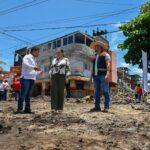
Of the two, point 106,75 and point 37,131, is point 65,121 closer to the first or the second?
point 37,131

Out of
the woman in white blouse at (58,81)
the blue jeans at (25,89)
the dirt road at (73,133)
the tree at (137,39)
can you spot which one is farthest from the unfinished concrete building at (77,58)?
the dirt road at (73,133)

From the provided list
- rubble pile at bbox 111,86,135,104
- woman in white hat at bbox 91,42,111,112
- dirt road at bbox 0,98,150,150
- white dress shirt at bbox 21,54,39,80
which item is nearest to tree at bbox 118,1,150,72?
rubble pile at bbox 111,86,135,104

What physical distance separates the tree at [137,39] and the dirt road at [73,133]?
15561 mm

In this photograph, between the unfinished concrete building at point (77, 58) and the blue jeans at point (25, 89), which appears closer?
the blue jeans at point (25, 89)

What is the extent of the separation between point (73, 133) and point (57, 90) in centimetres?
382

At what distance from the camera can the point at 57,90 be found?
965 centimetres

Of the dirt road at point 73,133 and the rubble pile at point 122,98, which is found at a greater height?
the rubble pile at point 122,98

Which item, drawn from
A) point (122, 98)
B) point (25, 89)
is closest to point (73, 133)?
point (25, 89)

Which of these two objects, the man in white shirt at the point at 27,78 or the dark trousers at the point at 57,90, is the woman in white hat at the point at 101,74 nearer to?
the dark trousers at the point at 57,90

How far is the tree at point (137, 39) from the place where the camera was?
23.2 meters

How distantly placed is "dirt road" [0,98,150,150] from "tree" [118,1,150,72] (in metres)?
15.6

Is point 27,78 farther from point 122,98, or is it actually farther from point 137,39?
point 122,98

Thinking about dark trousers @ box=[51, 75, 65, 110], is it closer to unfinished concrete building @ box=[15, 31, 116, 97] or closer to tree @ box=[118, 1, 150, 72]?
tree @ box=[118, 1, 150, 72]

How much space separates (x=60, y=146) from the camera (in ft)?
16.3
